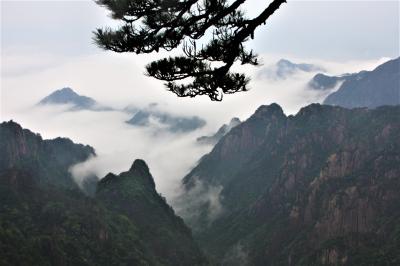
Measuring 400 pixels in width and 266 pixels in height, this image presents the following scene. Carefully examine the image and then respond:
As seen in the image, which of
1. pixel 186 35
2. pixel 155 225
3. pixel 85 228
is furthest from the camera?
pixel 155 225

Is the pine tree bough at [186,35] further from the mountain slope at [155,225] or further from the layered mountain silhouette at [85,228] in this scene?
the mountain slope at [155,225]

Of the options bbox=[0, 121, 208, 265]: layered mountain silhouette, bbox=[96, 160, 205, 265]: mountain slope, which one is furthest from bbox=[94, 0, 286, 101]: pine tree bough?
bbox=[96, 160, 205, 265]: mountain slope

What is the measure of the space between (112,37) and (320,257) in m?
156

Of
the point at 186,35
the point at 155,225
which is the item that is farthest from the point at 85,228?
the point at 186,35

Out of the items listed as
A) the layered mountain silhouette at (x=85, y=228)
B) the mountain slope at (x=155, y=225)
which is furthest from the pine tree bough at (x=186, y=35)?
the mountain slope at (x=155, y=225)

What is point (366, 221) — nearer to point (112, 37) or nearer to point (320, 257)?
point (320, 257)

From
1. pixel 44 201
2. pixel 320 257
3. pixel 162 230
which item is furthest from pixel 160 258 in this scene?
pixel 320 257

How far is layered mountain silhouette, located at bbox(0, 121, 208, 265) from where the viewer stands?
116625 millimetres

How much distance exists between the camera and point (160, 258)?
15888cm

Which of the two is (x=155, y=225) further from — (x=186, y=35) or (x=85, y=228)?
(x=186, y=35)

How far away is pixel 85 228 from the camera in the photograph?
142 meters

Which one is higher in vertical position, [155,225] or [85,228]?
[85,228]

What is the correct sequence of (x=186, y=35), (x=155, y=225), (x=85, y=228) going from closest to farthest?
(x=186, y=35)
(x=85, y=228)
(x=155, y=225)

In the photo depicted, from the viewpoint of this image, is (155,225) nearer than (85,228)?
No
